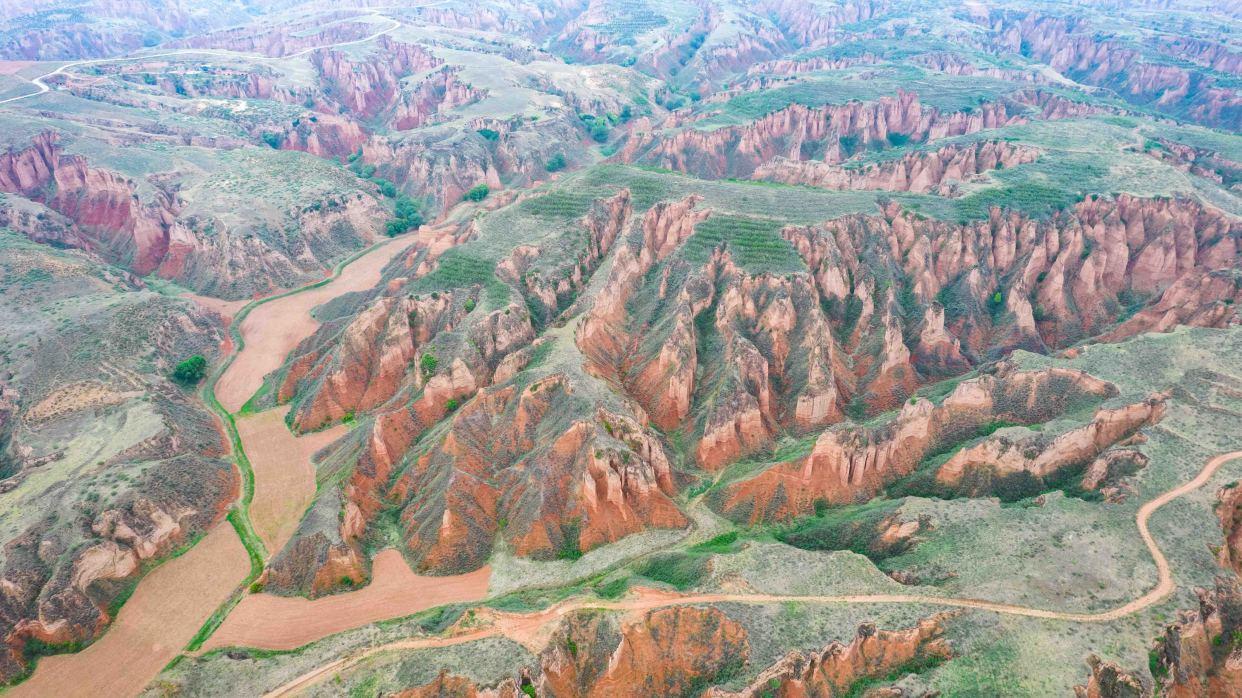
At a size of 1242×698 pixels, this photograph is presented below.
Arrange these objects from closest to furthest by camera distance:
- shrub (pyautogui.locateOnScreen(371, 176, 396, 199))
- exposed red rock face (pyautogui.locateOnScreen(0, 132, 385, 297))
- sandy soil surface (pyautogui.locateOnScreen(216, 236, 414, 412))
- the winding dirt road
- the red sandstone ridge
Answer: the winding dirt road → the red sandstone ridge → sandy soil surface (pyautogui.locateOnScreen(216, 236, 414, 412)) → exposed red rock face (pyautogui.locateOnScreen(0, 132, 385, 297)) → shrub (pyautogui.locateOnScreen(371, 176, 396, 199))

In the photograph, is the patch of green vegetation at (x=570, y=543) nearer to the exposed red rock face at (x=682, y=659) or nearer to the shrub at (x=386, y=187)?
the exposed red rock face at (x=682, y=659)

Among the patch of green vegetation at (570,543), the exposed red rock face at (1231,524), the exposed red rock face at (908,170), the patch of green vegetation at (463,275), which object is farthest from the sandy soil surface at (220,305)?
the exposed red rock face at (1231,524)

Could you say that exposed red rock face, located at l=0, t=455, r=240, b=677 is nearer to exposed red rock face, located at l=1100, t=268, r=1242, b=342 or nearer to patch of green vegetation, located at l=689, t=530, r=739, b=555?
patch of green vegetation, located at l=689, t=530, r=739, b=555

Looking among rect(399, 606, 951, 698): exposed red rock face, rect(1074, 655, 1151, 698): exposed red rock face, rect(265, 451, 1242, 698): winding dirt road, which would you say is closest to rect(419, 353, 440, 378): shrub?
rect(265, 451, 1242, 698): winding dirt road

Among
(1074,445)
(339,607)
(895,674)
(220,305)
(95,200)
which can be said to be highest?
(95,200)

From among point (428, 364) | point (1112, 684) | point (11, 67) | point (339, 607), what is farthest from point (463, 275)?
point (11, 67)

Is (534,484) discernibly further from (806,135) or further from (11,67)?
(11,67)
